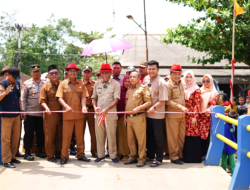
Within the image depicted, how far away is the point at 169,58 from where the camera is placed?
19422 millimetres

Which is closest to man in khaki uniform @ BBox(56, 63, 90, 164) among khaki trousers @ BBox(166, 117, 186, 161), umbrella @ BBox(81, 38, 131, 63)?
umbrella @ BBox(81, 38, 131, 63)

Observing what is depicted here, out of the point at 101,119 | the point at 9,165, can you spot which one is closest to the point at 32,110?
the point at 9,165

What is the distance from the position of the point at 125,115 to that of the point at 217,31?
23.0 ft

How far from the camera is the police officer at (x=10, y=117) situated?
5016 mm

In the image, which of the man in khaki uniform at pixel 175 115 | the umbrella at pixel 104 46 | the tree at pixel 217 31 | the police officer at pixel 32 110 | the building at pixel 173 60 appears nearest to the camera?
the man in khaki uniform at pixel 175 115

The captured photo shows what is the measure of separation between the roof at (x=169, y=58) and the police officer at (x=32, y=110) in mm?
11869

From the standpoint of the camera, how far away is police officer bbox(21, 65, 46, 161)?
5.79m

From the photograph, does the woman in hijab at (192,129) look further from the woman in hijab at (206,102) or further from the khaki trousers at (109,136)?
the khaki trousers at (109,136)

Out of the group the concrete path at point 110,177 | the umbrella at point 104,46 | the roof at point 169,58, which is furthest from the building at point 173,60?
the concrete path at point 110,177

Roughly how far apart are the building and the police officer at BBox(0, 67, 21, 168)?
12620 mm

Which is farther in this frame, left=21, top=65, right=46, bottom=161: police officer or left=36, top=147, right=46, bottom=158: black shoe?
left=36, top=147, right=46, bottom=158: black shoe

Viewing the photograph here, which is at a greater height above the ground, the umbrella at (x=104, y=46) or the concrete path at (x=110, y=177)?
the umbrella at (x=104, y=46)

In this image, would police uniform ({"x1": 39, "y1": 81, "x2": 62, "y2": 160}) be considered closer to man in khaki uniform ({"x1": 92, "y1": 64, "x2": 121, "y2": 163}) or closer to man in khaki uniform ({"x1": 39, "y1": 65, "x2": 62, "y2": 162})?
man in khaki uniform ({"x1": 39, "y1": 65, "x2": 62, "y2": 162})

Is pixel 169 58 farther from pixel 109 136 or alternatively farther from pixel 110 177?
pixel 110 177
